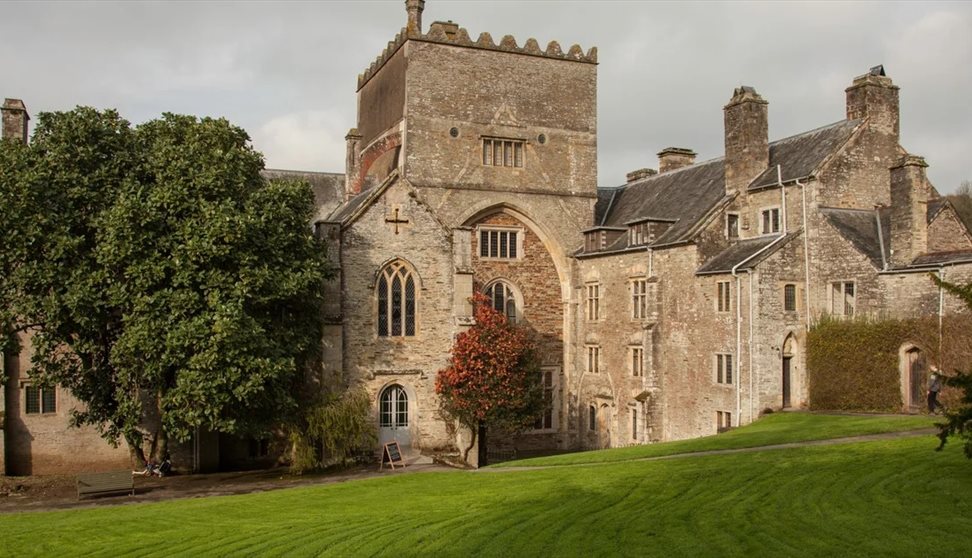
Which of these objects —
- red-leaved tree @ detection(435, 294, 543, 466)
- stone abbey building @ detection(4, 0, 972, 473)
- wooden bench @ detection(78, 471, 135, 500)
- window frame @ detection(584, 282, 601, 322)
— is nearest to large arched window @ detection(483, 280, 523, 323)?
stone abbey building @ detection(4, 0, 972, 473)

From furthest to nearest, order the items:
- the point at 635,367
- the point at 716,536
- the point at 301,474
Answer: the point at 635,367 < the point at 301,474 < the point at 716,536

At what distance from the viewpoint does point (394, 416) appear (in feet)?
105

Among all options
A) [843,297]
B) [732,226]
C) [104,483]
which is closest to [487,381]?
[732,226]

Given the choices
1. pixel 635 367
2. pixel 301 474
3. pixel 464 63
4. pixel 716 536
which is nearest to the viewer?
pixel 716 536

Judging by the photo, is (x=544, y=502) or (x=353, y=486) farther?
(x=353, y=486)

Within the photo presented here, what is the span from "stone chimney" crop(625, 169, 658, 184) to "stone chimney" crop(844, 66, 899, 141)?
1474 cm

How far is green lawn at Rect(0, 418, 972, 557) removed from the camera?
46.0 feet

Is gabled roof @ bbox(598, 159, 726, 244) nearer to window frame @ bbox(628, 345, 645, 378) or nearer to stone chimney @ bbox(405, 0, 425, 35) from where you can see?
window frame @ bbox(628, 345, 645, 378)

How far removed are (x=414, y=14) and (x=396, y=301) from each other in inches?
585

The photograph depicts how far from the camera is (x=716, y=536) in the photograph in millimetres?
14180

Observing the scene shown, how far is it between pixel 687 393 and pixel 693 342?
6.83 feet

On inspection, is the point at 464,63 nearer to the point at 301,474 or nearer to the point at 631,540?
the point at 301,474

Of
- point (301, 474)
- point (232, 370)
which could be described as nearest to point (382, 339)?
point (301, 474)

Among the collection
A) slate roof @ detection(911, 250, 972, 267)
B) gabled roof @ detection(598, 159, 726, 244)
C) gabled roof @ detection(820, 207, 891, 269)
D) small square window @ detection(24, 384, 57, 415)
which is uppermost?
gabled roof @ detection(598, 159, 726, 244)
